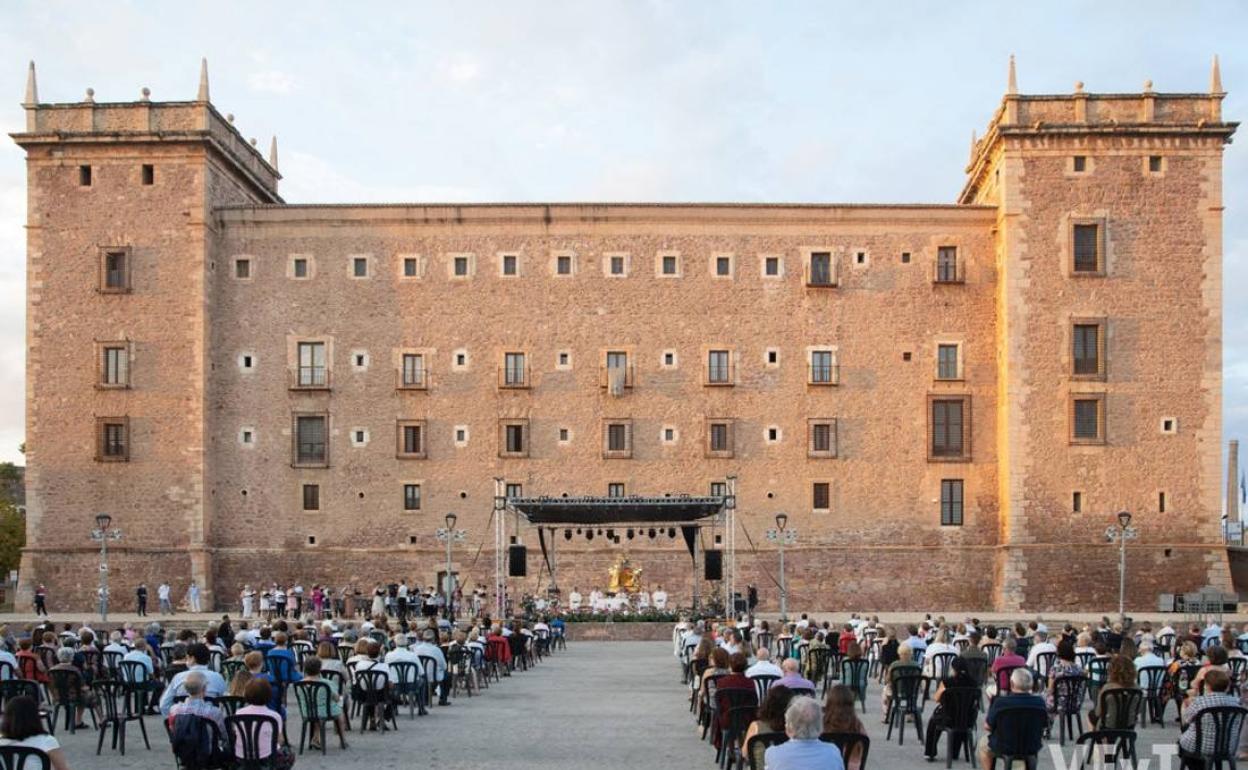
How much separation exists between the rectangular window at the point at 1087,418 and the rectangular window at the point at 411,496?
18.8 meters

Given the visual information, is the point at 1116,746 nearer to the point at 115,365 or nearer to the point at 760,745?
the point at 760,745

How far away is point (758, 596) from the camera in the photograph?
44938 millimetres

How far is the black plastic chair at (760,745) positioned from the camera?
10.7m

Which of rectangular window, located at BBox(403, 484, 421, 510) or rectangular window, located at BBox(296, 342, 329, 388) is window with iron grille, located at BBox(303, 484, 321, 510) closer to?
rectangular window, located at BBox(403, 484, 421, 510)

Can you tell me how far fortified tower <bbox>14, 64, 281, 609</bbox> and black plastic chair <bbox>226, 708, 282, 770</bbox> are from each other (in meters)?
33.1

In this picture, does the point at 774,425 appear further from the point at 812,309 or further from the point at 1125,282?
the point at 1125,282

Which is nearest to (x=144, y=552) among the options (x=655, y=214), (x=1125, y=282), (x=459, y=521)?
(x=459, y=521)

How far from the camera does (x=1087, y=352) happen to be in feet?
143

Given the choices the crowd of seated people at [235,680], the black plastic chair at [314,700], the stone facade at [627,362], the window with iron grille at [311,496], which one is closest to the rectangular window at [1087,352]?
the stone facade at [627,362]

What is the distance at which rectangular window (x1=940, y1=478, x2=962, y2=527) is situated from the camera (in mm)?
44781

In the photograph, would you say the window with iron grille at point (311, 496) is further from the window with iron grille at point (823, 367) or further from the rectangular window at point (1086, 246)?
the rectangular window at point (1086, 246)

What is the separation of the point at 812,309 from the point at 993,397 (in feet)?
19.3

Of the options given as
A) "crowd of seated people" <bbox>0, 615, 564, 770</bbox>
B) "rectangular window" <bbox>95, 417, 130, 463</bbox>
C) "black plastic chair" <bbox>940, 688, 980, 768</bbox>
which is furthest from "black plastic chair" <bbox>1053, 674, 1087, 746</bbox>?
"rectangular window" <bbox>95, 417, 130, 463</bbox>

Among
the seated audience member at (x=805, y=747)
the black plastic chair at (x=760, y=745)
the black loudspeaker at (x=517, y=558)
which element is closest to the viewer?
the seated audience member at (x=805, y=747)
